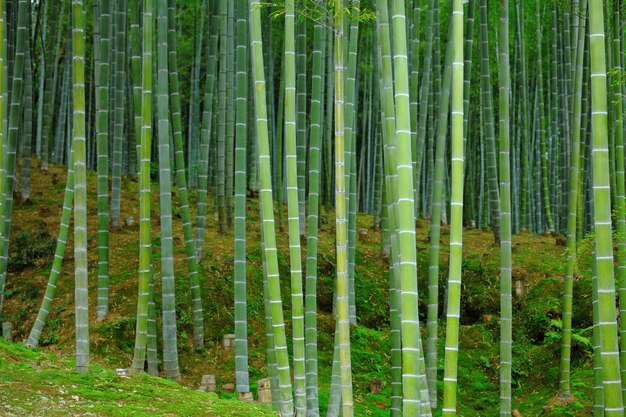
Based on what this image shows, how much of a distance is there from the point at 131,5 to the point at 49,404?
135 inches

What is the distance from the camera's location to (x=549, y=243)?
33.9ft

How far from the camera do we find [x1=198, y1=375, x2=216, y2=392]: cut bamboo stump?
20.1 feet

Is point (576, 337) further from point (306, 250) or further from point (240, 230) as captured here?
point (240, 230)

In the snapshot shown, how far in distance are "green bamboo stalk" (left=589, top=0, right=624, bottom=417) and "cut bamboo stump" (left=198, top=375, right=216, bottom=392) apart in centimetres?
348

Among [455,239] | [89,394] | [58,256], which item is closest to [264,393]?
[89,394]

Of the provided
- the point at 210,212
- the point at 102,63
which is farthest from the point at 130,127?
the point at 102,63

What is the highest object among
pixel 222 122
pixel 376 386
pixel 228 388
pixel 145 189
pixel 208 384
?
pixel 222 122

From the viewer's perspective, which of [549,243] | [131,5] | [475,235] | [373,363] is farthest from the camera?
[475,235]

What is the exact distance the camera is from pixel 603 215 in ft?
11.3

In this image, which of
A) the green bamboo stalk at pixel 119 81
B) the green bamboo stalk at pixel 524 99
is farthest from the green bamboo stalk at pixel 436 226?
the green bamboo stalk at pixel 524 99

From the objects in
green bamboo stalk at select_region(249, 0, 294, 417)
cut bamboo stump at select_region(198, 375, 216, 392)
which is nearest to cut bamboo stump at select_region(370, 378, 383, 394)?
cut bamboo stump at select_region(198, 375, 216, 392)

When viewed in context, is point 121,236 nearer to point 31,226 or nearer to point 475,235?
point 31,226

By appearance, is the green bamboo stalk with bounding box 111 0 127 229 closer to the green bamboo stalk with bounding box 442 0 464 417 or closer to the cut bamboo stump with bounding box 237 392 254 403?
the cut bamboo stump with bounding box 237 392 254 403

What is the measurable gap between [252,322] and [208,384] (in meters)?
1.63
